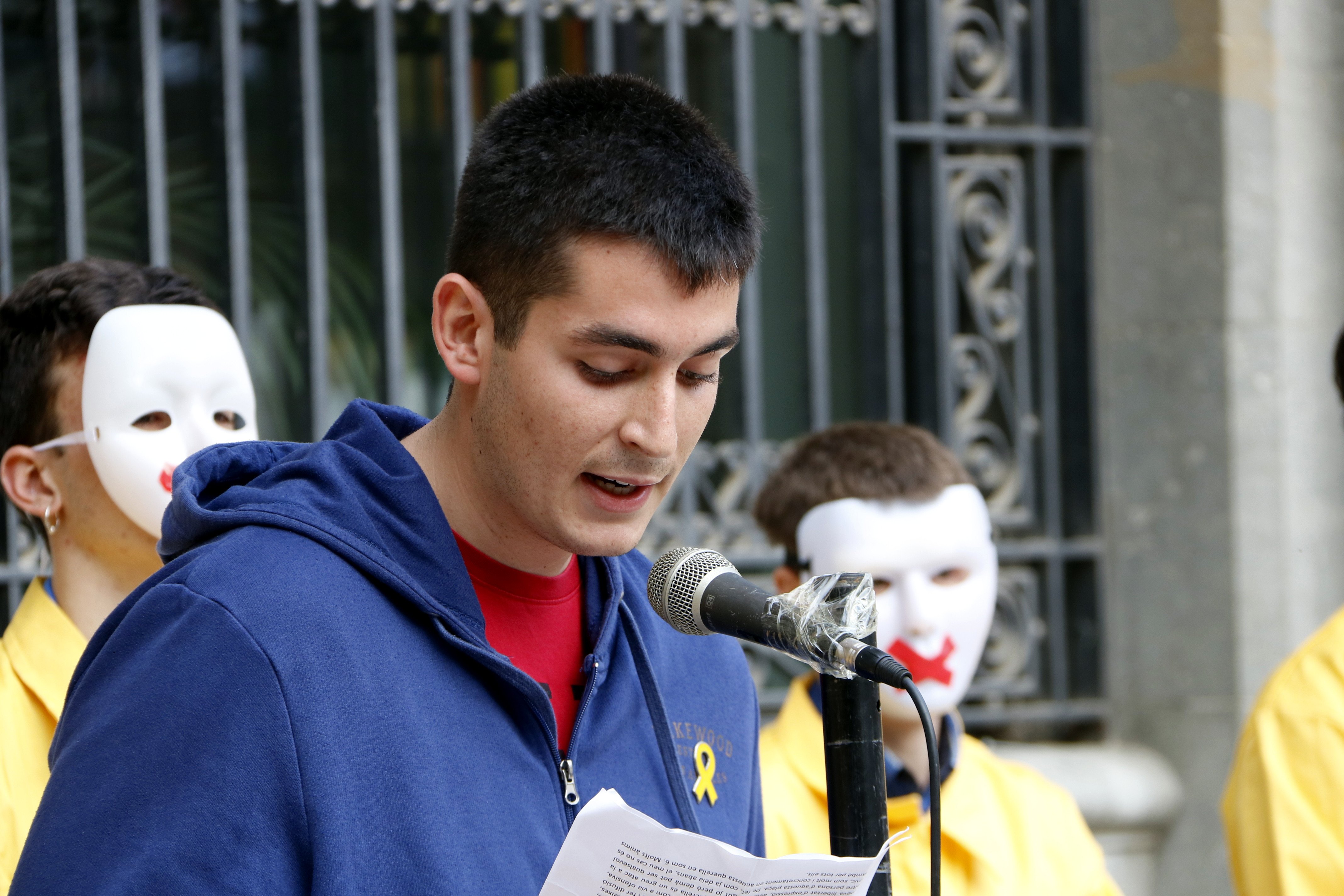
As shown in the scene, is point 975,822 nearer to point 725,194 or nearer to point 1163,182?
point 725,194

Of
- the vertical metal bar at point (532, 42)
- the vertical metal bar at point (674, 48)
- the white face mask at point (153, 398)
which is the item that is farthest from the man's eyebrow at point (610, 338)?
the vertical metal bar at point (674, 48)

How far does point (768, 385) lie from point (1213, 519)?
146 centimetres

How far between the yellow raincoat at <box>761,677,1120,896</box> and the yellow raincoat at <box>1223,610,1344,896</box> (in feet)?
0.98

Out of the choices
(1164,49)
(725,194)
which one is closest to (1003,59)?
(1164,49)

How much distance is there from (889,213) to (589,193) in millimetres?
3063

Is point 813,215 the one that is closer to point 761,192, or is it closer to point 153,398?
point 761,192

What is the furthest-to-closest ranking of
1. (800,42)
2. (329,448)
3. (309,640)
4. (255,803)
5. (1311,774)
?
(800,42)
(1311,774)
(329,448)
(309,640)
(255,803)

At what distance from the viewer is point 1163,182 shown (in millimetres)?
4773

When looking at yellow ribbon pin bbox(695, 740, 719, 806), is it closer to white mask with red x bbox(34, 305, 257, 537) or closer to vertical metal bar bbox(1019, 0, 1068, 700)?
white mask with red x bbox(34, 305, 257, 537)

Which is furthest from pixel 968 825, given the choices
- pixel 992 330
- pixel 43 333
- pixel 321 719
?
pixel 992 330

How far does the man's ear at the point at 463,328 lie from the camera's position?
1802mm

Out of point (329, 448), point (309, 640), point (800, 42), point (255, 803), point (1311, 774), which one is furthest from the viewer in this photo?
point (800, 42)

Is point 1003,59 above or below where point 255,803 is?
above

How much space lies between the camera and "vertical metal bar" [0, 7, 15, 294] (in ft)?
12.4
